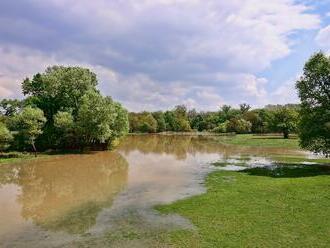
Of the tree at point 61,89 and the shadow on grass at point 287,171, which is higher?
the tree at point 61,89

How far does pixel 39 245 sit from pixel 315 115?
103ft

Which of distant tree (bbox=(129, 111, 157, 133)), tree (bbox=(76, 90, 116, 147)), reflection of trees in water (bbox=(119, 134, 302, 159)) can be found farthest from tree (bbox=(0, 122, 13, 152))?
distant tree (bbox=(129, 111, 157, 133))

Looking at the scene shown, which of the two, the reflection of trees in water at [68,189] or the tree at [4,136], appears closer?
the reflection of trees in water at [68,189]

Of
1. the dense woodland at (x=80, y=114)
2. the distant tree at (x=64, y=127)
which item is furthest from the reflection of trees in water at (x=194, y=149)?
the distant tree at (x=64, y=127)

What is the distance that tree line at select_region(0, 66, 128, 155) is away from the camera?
53.0 m

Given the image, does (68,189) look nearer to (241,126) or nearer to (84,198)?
(84,198)

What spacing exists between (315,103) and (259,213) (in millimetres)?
23056

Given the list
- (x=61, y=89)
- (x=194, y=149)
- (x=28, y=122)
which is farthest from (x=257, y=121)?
(x=28, y=122)

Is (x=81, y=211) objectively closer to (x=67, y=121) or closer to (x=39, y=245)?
(x=39, y=245)

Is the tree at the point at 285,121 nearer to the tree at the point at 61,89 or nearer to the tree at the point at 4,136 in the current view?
the tree at the point at 61,89

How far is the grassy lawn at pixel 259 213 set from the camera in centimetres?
1598

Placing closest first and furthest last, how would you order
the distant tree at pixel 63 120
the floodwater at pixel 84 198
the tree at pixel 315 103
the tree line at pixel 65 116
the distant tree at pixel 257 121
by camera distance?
1. the floodwater at pixel 84 198
2. the tree at pixel 315 103
3. the tree line at pixel 65 116
4. the distant tree at pixel 63 120
5. the distant tree at pixel 257 121

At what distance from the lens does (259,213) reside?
65.5 feet

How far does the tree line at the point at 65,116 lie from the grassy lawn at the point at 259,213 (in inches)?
1212
